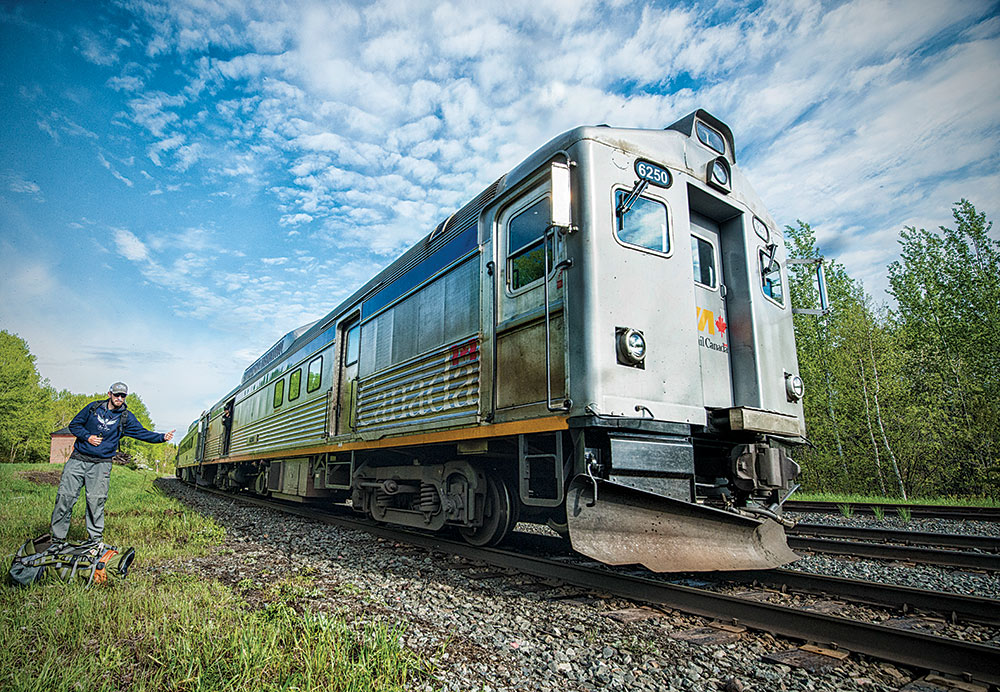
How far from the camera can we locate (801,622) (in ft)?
10.6

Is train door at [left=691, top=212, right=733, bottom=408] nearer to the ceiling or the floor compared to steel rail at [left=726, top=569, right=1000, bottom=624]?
nearer to the ceiling

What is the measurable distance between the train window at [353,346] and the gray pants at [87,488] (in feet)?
12.0

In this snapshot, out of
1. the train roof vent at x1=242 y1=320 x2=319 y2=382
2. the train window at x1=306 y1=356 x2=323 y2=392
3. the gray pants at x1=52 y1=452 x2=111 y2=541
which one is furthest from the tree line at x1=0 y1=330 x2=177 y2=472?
the gray pants at x1=52 y1=452 x2=111 y2=541

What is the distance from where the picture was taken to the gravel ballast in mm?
2693

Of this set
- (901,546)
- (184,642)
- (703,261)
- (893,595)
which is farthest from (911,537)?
(184,642)

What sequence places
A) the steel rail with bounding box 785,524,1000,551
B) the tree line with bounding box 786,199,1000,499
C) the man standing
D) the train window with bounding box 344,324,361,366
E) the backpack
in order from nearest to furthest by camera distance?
1. the backpack
2. the man standing
3. the steel rail with bounding box 785,524,1000,551
4. the train window with bounding box 344,324,361,366
5. the tree line with bounding box 786,199,1000,499

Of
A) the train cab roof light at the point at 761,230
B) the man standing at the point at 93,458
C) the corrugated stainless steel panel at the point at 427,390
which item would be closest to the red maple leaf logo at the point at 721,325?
the train cab roof light at the point at 761,230

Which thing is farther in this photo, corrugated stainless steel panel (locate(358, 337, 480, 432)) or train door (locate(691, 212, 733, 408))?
corrugated stainless steel panel (locate(358, 337, 480, 432))

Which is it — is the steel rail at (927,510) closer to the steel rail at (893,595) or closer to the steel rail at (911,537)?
the steel rail at (911,537)

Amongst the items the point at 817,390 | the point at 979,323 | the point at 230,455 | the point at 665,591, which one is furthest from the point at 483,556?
the point at 979,323

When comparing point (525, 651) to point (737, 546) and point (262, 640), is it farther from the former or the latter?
point (737, 546)

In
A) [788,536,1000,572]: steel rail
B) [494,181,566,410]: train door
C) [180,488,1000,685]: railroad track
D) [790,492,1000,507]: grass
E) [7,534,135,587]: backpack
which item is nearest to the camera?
[180,488,1000,685]: railroad track

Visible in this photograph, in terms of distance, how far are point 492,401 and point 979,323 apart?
22.4 metres

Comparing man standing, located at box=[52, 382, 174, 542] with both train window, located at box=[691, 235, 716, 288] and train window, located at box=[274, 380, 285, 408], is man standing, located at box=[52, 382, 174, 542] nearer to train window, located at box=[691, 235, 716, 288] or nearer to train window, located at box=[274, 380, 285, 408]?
train window, located at box=[691, 235, 716, 288]
